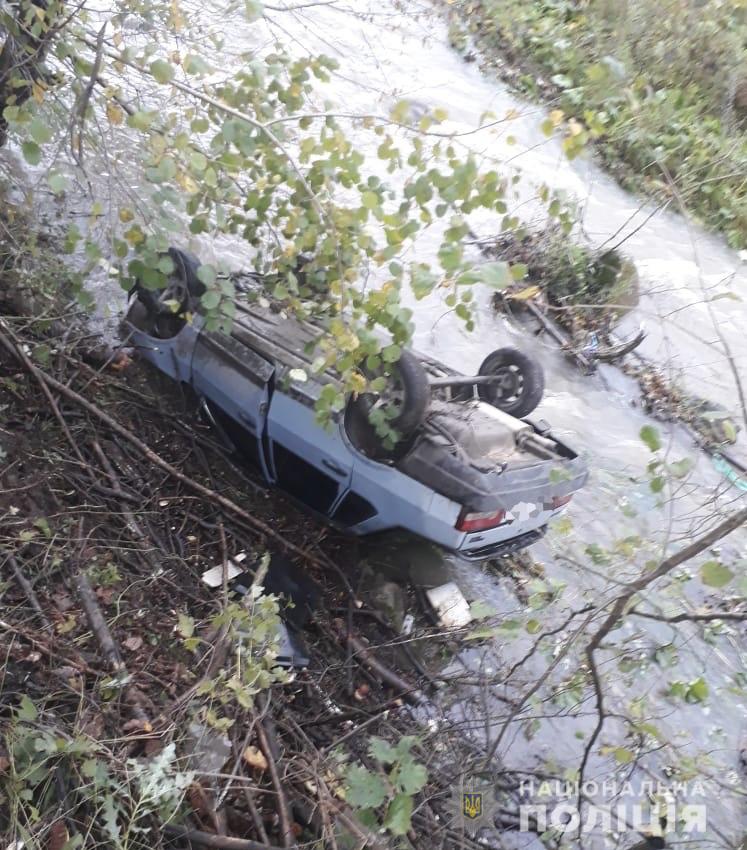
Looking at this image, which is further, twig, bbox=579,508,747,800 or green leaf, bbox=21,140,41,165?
green leaf, bbox=21,140,41,165


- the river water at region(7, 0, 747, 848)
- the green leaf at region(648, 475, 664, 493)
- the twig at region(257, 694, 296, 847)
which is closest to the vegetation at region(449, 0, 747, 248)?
the river water at region(7, 0, 747, 848)

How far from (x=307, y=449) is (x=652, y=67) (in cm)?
1132

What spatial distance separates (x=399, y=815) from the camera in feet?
7.86

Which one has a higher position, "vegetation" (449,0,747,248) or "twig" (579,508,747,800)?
"vegetation" (449,0,747,248)

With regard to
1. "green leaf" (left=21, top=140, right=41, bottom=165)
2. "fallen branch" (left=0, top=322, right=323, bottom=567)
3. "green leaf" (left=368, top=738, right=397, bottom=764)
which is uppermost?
"green leaf" (left=21, top=140, right=41, bottom=165)

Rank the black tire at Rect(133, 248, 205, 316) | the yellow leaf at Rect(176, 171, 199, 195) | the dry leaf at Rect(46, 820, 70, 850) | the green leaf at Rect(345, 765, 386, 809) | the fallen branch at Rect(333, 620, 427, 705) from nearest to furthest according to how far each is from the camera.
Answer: the dry leaf at Rect(46, 820, 70, 850) < the green leaf at Rect(345, 765, 386, 809) < the yellow leaf at Rect(176, 171, 199, 195) < the fallen branch at Rect(333, 620, 427, 705) < the black tire at Rect(133, 248, 205, 316)

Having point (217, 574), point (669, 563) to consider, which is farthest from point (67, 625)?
point (669, 563)

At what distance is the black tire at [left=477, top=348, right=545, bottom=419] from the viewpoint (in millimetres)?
4703

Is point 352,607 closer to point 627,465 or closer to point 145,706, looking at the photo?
point 145,706

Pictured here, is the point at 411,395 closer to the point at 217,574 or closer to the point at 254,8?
the point at 217,574

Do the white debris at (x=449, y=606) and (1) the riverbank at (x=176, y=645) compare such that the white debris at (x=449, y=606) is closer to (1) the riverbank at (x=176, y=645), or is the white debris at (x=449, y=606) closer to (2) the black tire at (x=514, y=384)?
(1) the riverbank at (x=176, y=645)

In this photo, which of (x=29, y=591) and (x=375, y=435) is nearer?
(x=29, y=591)

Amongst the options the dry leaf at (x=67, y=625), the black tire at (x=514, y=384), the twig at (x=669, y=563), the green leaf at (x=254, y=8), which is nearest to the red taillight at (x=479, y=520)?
the black tire at (x=514, y=384)

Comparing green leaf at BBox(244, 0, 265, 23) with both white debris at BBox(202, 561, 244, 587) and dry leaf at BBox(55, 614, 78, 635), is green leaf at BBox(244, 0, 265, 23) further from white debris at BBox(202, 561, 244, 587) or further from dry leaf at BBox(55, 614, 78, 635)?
dry leaf at BBox(55, 614, 78, 635)
